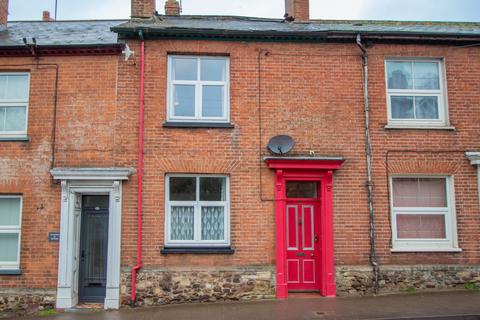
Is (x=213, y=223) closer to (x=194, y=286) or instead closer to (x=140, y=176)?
(x=194, y=286)

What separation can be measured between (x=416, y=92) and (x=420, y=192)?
2490mm

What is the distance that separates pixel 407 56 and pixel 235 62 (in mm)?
4294

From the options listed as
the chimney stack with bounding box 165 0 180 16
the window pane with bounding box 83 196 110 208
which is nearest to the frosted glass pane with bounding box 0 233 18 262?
the window pane with bounding box 83 196 110 208

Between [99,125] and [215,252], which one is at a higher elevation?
[99,125]

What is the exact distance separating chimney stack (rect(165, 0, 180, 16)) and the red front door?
7995mm

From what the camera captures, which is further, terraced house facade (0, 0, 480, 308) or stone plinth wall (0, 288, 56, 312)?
terraced house facade (0, 0, 480, 308)

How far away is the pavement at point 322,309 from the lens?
8328 mm

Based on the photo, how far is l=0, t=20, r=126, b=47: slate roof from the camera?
35.0 ft

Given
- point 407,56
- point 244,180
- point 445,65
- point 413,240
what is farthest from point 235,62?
point 413,240

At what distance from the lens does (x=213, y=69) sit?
1093 centimetres

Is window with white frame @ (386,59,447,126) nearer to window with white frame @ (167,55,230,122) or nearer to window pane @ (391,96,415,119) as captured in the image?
window pane @ (391,96,415,119)

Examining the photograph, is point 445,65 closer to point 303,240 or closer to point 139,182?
point 303,240

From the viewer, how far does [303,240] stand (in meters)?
10.6

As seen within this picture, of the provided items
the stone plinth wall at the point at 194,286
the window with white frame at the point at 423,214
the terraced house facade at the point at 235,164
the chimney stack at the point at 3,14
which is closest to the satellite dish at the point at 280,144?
the terraced house facade at the point at 235,164
